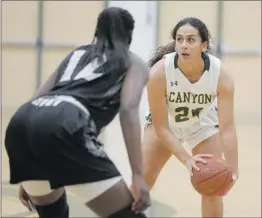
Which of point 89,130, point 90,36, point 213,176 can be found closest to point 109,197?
point 89,130

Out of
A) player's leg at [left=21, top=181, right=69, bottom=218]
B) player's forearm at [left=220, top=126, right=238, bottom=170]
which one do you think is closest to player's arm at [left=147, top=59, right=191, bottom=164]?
player's forearm at [left=220, top=126, right=238, bottom=170]

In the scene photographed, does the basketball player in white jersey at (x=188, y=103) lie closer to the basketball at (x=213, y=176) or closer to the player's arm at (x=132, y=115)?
the basketball at (x=213, y=176)

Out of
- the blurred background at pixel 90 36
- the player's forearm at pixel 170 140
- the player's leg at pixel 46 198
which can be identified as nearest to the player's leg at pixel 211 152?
the player's forearm at pixel 170 140

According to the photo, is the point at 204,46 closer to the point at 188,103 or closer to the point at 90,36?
the point at 188,103

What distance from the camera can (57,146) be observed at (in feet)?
9.60

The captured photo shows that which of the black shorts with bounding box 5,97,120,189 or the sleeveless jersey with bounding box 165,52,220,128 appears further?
the sleeveless jersey with bounding box 165,52,220,128

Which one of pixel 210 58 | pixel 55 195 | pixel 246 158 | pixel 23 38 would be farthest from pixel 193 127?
pixel 23 38

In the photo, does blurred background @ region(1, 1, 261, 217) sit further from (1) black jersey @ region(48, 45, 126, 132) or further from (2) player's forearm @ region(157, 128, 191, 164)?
(1) black jersey @ region(48, 45, 126, 132)

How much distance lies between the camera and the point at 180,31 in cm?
434

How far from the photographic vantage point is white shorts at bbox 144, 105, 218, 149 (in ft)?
15.6

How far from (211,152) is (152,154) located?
1.25 ft

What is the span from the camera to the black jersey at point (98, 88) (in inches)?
119

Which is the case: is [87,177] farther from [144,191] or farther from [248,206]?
[248,206]

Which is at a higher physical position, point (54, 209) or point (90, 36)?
point (90, 36)
